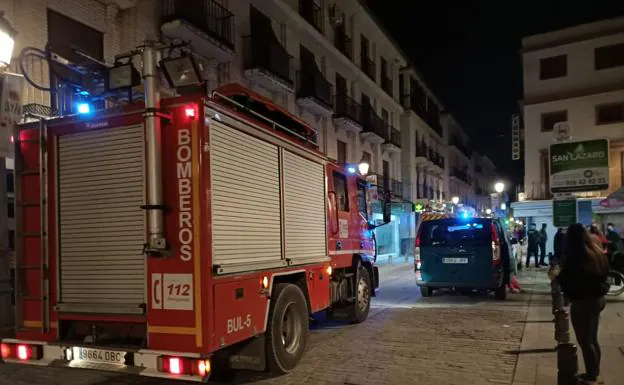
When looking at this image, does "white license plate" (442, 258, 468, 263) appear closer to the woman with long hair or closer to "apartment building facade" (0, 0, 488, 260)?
"apartment building facade" (0, 0, 488, 260)

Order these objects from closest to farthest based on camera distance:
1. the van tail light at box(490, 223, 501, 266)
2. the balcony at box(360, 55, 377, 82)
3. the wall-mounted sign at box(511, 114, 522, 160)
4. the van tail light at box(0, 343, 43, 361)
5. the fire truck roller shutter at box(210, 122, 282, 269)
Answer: the fire truck roller shutter at box(210, 122, 282, 269) → the van tail light at box(0, 343, 43, 361) → the van tail light at box(490, 223, 501, 266) → the balcony at box(360, 55, 377, 82) → the wall-mounted sign at box(511, 114, 522, 160)

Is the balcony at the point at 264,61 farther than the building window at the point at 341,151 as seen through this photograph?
No

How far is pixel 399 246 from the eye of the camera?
3328cm

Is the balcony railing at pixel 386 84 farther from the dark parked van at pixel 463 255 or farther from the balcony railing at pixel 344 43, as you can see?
the dark parked van at pixel 463 255

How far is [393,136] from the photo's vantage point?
33.3 meters

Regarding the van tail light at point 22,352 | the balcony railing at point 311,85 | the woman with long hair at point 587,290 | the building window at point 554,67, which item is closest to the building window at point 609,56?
the building window at point 554,67

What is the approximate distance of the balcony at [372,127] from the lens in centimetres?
2784

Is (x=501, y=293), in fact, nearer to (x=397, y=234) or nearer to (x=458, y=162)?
(x=397, y=234)

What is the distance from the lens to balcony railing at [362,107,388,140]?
91.7 ft

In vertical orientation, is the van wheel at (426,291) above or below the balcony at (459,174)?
below

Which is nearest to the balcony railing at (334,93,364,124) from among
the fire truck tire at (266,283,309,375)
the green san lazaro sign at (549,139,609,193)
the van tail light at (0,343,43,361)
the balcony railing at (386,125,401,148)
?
the balcony railing at (386,125,401,148)

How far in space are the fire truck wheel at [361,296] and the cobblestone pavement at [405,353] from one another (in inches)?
7.5

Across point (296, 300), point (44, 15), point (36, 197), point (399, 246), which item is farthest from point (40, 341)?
point (399, 246)

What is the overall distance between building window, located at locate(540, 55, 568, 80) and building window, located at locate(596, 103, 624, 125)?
285cm
